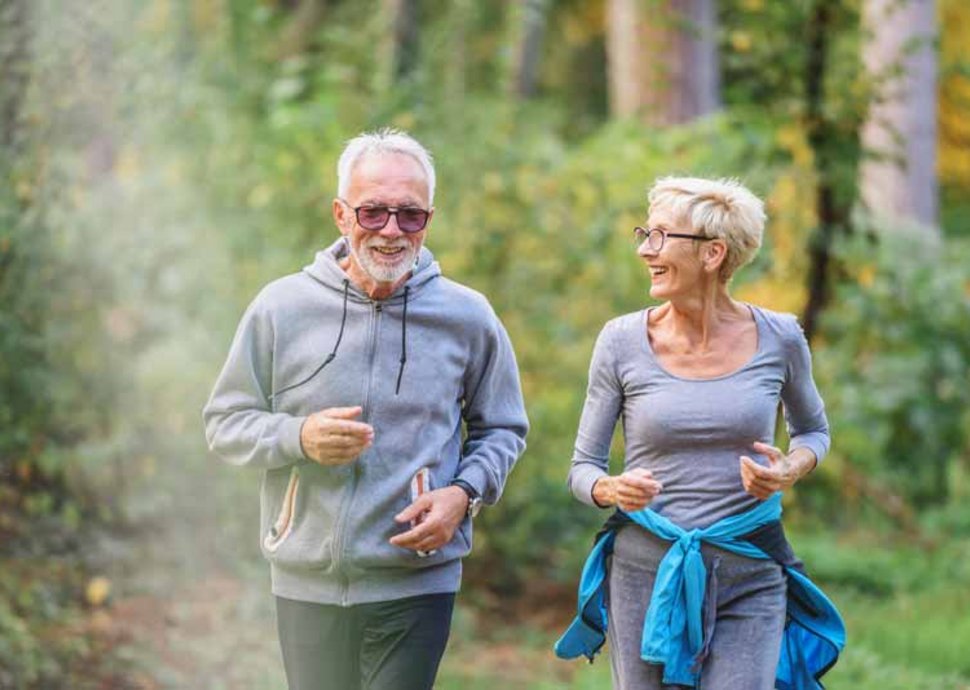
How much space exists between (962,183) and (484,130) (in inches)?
783

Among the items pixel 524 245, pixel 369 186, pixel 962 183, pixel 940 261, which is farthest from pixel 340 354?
pixel 962 183

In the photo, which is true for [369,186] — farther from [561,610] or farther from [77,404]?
[561,610]

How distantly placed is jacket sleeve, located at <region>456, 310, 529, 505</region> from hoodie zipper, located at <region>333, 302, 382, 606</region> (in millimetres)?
306

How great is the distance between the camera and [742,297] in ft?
39.3

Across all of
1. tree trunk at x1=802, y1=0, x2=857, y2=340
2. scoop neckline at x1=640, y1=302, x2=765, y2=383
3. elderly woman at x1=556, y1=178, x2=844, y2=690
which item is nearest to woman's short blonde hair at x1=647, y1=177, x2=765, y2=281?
elderly woman at x1=556, y1=178, x2=844, y2=690

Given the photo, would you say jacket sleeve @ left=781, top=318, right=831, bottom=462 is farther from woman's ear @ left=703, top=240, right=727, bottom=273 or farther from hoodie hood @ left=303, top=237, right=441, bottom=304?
hoodie hood @ left=303, top=237, right=441, bottom=304

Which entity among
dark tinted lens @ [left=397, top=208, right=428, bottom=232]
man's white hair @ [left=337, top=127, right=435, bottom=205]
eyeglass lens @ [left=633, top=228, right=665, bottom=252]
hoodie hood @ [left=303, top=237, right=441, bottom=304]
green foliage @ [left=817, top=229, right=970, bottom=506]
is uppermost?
man's white hair @ [left=337, top=127, right=435, bottom=205]

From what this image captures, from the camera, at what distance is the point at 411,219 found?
4.71 meters

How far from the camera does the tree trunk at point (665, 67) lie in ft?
55.3

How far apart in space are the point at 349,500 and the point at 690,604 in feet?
3.18

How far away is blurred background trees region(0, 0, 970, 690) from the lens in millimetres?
9367

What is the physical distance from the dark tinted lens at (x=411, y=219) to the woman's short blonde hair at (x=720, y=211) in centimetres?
70

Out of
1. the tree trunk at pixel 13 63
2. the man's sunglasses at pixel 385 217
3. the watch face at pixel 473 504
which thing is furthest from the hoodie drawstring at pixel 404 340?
the tree trunk at pixel 13 63

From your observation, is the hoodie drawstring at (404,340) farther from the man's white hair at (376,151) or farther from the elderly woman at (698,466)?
the elderly woman at (698,466)
